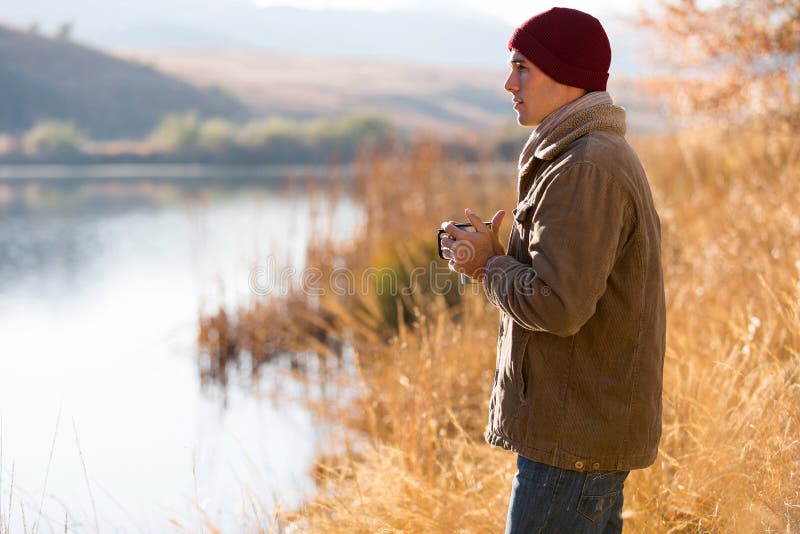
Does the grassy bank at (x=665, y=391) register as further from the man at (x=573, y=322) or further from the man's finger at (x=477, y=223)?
the man's finger at (x=477, y=223)

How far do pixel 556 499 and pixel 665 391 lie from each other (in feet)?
4.18

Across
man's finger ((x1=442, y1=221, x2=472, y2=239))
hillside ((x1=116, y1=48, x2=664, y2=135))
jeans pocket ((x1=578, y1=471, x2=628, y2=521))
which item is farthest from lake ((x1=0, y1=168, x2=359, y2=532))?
hillside ((x1=116, y1=48, x2=664, y2=135))

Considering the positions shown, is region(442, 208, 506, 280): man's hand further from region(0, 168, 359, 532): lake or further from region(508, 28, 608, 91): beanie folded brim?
region(0, 168, 359, 532): lake

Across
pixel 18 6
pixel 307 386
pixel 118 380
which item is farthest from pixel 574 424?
pixel 18 6

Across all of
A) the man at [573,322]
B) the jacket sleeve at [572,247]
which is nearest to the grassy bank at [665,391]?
the man at [573,322]

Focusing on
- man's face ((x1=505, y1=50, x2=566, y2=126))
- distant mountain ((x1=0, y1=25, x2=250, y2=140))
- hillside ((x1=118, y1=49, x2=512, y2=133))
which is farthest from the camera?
hillside ((x1=118, y1=49, x2=512, y2=133))

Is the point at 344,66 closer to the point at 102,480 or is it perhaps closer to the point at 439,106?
the point at 439,106

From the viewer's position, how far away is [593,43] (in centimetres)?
152

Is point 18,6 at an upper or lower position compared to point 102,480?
upper

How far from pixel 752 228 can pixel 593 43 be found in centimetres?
289

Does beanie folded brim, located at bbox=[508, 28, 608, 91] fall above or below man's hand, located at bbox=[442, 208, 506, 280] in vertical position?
above

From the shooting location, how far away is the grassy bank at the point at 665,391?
229cm

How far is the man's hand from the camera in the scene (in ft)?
5.24

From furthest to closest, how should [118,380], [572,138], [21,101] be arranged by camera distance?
[21,101] → [118,380] → [572,138]
